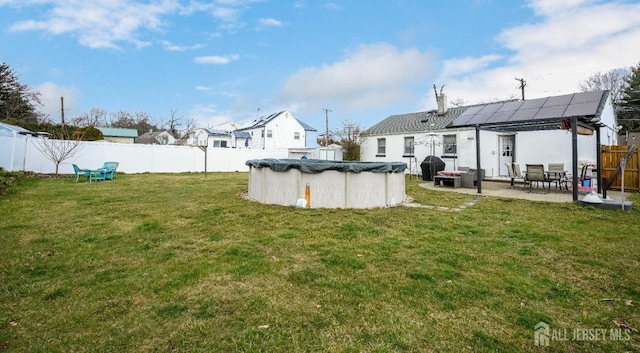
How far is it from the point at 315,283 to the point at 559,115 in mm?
9382

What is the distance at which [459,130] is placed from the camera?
15766 millimetres

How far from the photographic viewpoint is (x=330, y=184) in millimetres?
6742

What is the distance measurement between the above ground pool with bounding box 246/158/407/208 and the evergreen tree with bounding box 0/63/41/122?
105 feet

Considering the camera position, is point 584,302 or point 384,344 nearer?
point 384,344

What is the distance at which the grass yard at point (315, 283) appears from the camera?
2078 mm

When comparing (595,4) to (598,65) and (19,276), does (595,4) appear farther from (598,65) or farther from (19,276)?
(598,65)

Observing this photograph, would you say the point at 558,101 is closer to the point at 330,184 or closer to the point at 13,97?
the point at 330,184

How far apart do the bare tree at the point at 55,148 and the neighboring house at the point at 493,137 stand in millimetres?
16801

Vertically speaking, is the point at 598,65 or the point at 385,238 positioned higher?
the point at 598,65

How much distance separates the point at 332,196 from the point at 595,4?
1040 centimetres

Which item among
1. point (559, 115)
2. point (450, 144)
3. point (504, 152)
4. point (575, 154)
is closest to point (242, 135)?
point (450, 144)

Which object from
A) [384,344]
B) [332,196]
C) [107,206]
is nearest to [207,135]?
[107,206]

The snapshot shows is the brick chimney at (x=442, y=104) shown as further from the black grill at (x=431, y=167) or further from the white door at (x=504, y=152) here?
the black grill at (x=431, y=167)

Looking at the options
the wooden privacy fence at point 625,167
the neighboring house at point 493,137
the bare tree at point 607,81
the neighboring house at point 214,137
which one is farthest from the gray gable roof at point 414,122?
the neighboring house at point 214,137
